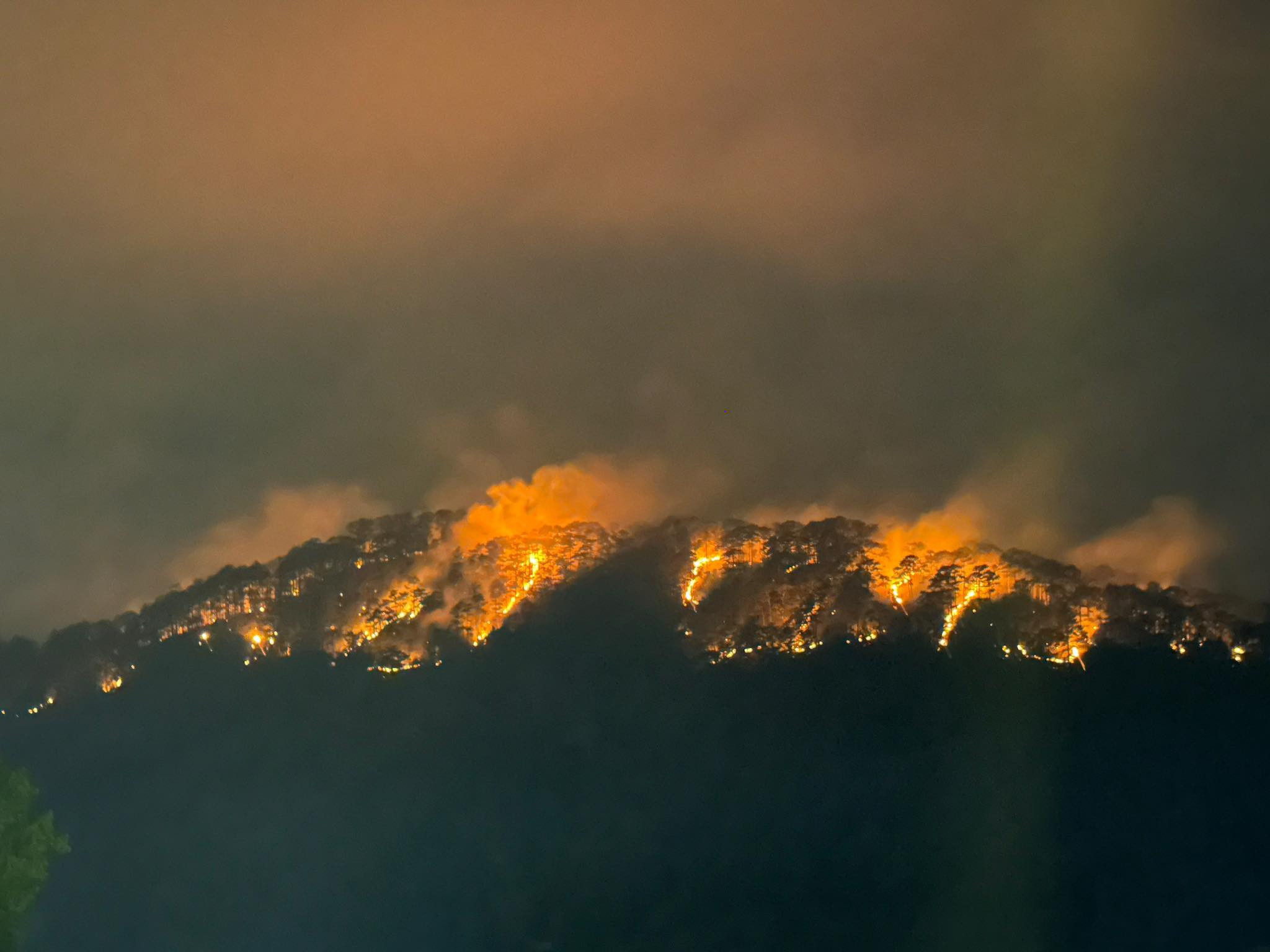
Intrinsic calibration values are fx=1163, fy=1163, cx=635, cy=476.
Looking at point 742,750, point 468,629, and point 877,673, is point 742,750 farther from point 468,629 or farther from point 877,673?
point 468,629

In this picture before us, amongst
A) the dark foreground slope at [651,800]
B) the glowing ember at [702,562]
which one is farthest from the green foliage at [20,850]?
the glowing ember at [702,562]

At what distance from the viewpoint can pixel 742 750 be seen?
32062 mm

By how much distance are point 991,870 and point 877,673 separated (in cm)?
617

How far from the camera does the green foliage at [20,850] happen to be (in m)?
27.2

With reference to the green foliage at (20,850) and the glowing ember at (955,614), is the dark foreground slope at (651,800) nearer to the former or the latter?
the glowing ember at (955,614)

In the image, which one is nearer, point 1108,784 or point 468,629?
point 1108,784

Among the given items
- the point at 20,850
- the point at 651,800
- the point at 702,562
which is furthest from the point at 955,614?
the point at 20,850

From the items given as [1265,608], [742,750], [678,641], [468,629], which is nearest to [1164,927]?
[1265,608]

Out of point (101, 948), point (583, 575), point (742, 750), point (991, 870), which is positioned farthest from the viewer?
point (583, 575)

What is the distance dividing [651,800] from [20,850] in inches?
625

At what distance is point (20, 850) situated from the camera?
28.5 metres

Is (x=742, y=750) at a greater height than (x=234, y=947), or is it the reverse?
(x=742, y=750)

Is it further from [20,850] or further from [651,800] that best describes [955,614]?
[20,850]

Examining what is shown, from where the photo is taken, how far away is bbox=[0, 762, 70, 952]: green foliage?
27203 millimetres
